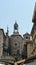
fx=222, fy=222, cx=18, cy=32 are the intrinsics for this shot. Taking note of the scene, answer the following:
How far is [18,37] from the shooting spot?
61188 mm

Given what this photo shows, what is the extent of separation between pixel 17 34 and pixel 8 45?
4664 mm

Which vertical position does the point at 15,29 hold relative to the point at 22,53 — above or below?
above

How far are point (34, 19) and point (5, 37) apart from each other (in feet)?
95.5

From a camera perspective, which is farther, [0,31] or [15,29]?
[15,29]

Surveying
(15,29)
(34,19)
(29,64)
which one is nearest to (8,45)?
(15,29)

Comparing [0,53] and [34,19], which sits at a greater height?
[34,19]

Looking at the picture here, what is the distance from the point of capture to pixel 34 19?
3011cm

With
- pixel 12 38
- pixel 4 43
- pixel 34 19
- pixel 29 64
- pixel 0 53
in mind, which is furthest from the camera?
pixel 12 38

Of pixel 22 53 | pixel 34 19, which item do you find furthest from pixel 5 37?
pixel 34 19

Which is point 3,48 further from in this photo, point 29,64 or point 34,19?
point 29,64

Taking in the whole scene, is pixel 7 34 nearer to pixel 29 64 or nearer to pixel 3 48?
pixel 3 48

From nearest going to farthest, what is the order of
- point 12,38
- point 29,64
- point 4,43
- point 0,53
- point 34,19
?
point 29,64 → point 34,19 → point 0,53 → point 4,43 → point 12,38

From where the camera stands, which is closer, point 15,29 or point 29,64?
point 29,64

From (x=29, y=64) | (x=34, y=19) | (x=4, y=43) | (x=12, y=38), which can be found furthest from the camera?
(x=12, y=38)
